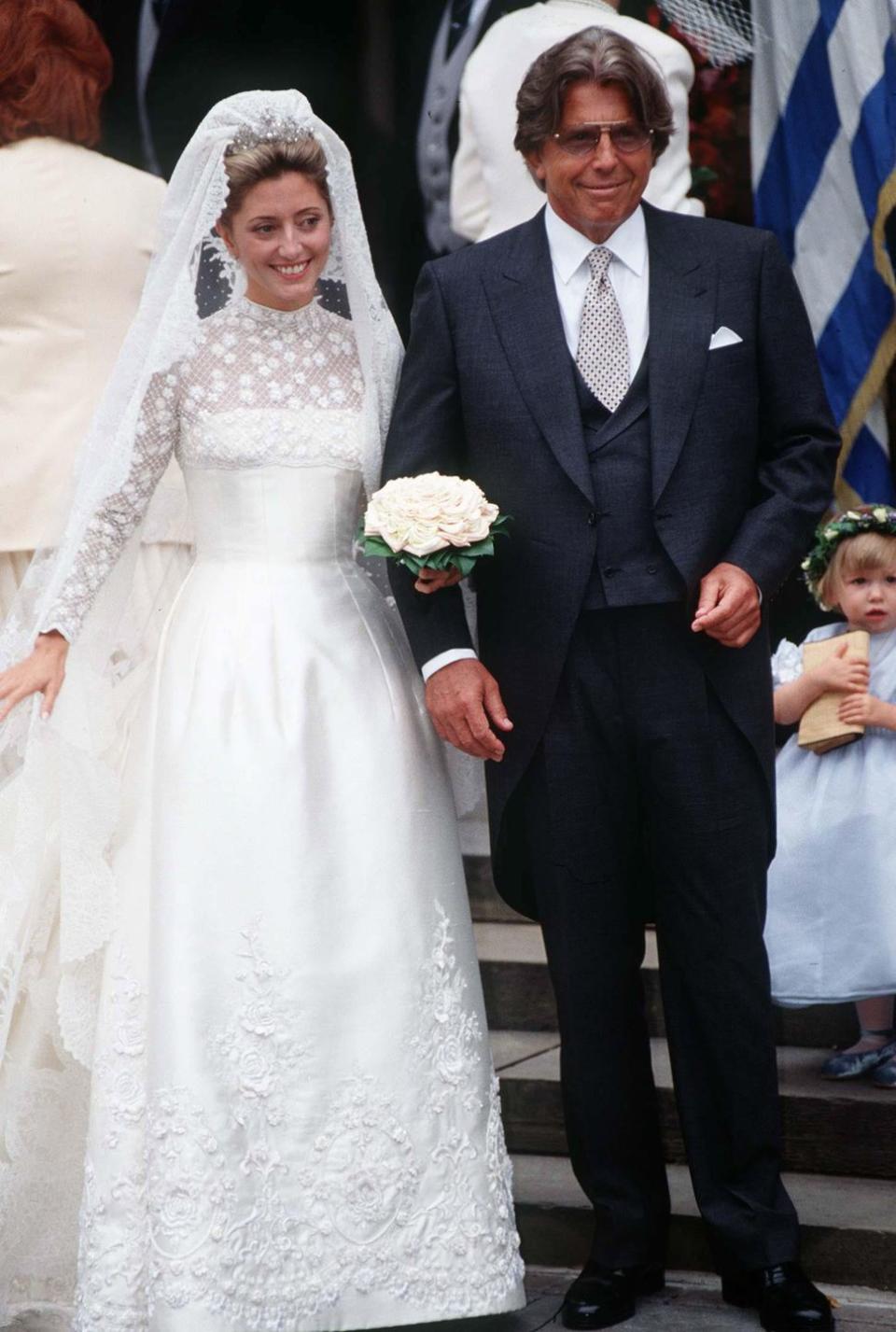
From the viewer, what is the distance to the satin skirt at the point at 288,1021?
11.8 feet

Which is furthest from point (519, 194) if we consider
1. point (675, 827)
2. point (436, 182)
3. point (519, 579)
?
point (675, 827)

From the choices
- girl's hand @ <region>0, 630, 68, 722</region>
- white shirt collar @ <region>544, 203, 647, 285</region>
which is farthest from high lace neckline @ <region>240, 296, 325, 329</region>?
girl's hand @ <region>0, 630, 68, 722</region>

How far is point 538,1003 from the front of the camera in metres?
4.96

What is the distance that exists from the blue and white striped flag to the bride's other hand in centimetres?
220

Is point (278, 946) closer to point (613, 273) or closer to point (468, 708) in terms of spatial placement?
point (468, 708)

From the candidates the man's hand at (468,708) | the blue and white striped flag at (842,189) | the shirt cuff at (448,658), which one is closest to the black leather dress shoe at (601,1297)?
the man's hand at (468,708)

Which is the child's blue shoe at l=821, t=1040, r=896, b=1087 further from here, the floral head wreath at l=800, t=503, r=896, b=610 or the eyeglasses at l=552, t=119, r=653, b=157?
the eyeglasses at l=552, t=119, r=653, b=157

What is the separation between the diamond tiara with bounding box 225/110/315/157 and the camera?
383cm

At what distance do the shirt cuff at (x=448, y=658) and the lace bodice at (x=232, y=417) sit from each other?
Answer: 1.59ft

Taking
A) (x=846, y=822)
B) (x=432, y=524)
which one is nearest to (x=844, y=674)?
(x=846, y=822)

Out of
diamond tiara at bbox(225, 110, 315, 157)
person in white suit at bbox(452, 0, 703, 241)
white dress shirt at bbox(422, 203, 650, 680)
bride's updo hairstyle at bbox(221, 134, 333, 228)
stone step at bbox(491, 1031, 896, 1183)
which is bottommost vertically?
stone step at bbox(491, 1031, 896, 1183)

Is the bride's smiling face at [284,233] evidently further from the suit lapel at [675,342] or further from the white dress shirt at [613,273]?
the suit lapel at [675,342]

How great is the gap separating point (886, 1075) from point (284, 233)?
2263 millimetres

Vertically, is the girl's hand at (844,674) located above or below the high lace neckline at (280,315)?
below
